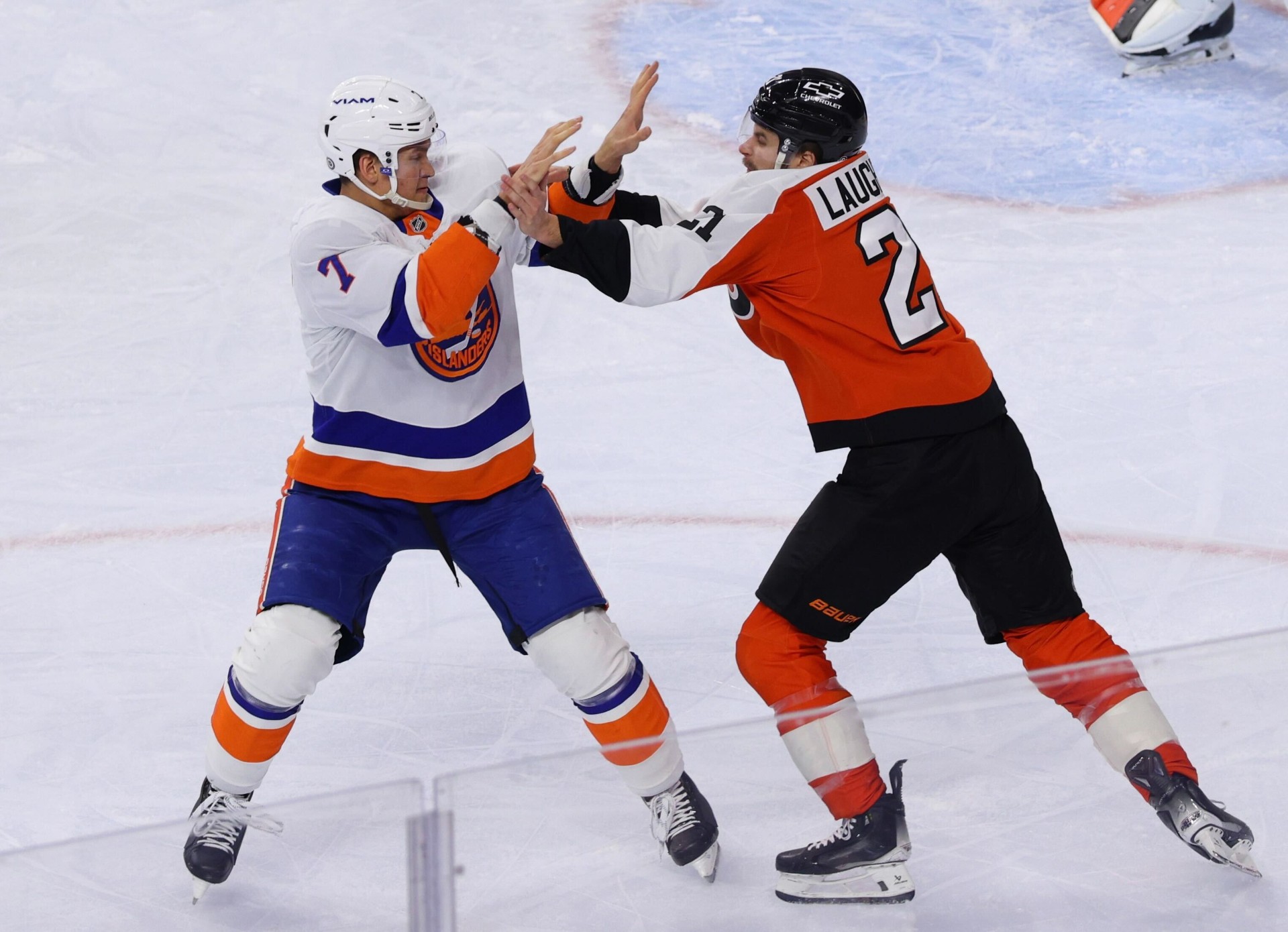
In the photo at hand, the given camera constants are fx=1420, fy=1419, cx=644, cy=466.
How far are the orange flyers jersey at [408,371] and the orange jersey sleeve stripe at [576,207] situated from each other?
0.10 metres

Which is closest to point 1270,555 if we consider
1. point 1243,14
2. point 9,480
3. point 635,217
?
point 635,217

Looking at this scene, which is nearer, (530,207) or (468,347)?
(530,207)

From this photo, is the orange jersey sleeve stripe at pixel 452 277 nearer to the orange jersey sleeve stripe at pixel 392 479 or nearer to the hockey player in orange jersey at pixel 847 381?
the hockey player in orange jersey at pixel 847 381

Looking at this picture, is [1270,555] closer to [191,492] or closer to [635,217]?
[635,217]

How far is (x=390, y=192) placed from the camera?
2.38m

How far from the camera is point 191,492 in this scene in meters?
3.69

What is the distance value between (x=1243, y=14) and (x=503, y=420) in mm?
4937

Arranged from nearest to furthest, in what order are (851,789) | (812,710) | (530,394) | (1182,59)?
1. (812,710)
2. (851,789)
3. (530,394)
4. (1182,59)

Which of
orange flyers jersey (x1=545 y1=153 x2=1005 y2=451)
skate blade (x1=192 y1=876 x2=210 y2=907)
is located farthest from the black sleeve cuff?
skate blade (x1=192 y1=876 x2=210 y2=907)

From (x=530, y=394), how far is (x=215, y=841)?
7.43ft

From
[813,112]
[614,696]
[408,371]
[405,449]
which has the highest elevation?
[813,112]

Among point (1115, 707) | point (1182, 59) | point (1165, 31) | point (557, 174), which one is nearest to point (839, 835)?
point (1115, 707)

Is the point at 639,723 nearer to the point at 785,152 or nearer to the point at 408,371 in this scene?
the point at 408,371

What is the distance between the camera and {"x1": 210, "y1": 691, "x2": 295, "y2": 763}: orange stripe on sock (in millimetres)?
2328
